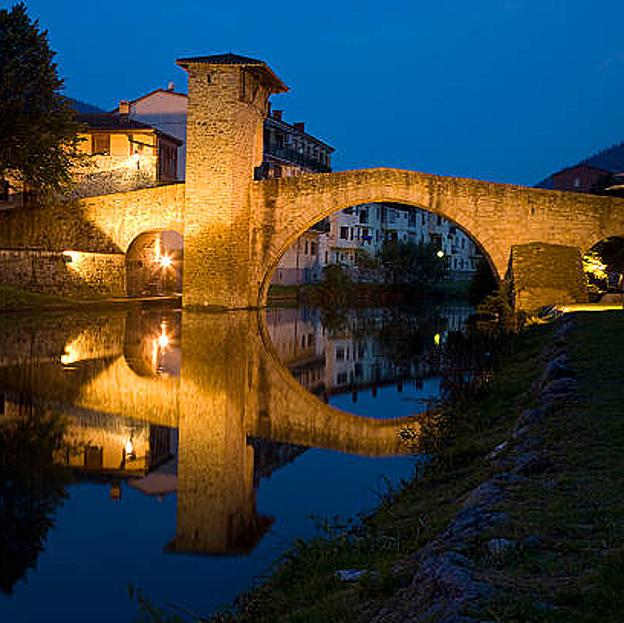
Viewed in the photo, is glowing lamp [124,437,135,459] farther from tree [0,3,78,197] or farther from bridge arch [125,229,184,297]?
bridge arch [125,229,184,297]

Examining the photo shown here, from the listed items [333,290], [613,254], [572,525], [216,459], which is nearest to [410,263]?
[333,290]

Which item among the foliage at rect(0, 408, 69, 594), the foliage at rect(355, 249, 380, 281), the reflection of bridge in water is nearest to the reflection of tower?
the reflection of bridge in water

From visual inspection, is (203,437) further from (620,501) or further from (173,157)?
(173,157)

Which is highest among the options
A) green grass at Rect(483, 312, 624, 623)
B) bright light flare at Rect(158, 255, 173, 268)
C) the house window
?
the house window

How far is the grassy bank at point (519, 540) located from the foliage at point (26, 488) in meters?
1.37

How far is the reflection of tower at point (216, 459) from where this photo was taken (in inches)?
188

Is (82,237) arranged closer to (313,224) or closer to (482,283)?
(313,224)

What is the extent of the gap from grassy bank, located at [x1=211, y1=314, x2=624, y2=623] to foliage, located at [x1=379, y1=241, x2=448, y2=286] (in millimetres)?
35476

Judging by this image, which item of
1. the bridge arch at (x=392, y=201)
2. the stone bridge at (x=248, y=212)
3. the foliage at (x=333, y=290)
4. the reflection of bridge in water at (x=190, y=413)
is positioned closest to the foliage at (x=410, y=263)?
the foliage at (x=333, y=290)

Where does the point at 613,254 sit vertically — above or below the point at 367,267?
above

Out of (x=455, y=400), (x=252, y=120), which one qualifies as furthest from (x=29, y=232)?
(x=455, y=400)

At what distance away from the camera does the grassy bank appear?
8.18 feet

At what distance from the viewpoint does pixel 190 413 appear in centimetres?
834

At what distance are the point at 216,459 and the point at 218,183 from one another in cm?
2008
